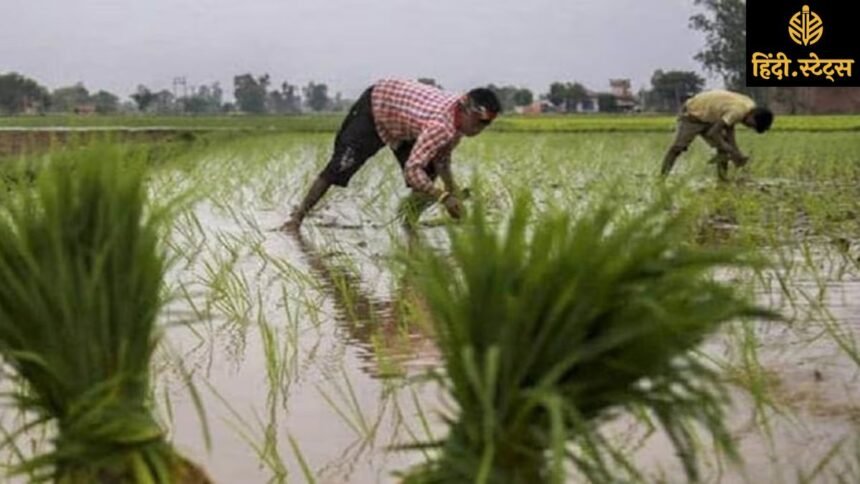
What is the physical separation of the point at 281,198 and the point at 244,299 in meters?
4.77

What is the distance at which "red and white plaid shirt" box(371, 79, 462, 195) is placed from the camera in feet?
18.5

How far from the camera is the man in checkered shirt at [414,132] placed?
18.0 feet

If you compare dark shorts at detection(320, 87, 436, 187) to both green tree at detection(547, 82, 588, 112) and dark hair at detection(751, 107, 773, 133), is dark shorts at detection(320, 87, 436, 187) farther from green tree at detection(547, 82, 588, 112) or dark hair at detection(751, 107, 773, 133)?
green tree at detection(547, 82, 588, 112)

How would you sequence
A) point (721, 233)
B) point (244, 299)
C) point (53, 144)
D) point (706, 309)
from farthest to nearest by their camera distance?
point (721, 233), point (244, 299), point (53, 144), point (706, 309)

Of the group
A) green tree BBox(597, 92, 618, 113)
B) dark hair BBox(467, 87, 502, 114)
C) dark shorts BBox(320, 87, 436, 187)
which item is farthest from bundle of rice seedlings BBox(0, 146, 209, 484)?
green tree BBox(597, 92, 618, 113)

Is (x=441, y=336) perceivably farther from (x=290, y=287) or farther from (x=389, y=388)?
(x=290, y=287)

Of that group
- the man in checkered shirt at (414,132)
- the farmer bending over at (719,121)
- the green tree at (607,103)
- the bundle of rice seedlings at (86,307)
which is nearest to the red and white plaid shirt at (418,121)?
the man in checkered shirt at (414,132)

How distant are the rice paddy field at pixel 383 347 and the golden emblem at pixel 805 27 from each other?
769 millimetres

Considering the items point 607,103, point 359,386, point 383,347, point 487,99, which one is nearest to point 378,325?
point 383,347

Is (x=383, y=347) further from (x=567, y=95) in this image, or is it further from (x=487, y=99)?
(x=567, y=95)

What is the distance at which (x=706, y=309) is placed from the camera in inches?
60.1

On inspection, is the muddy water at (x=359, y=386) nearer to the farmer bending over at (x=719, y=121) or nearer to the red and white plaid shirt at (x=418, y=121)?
the red and white plaid shirt at (x=418, y=121)

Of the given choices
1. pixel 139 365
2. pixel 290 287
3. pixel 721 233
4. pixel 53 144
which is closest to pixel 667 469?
pixel 139 365

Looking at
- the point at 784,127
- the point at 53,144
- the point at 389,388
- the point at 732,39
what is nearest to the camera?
the point at 53,144
